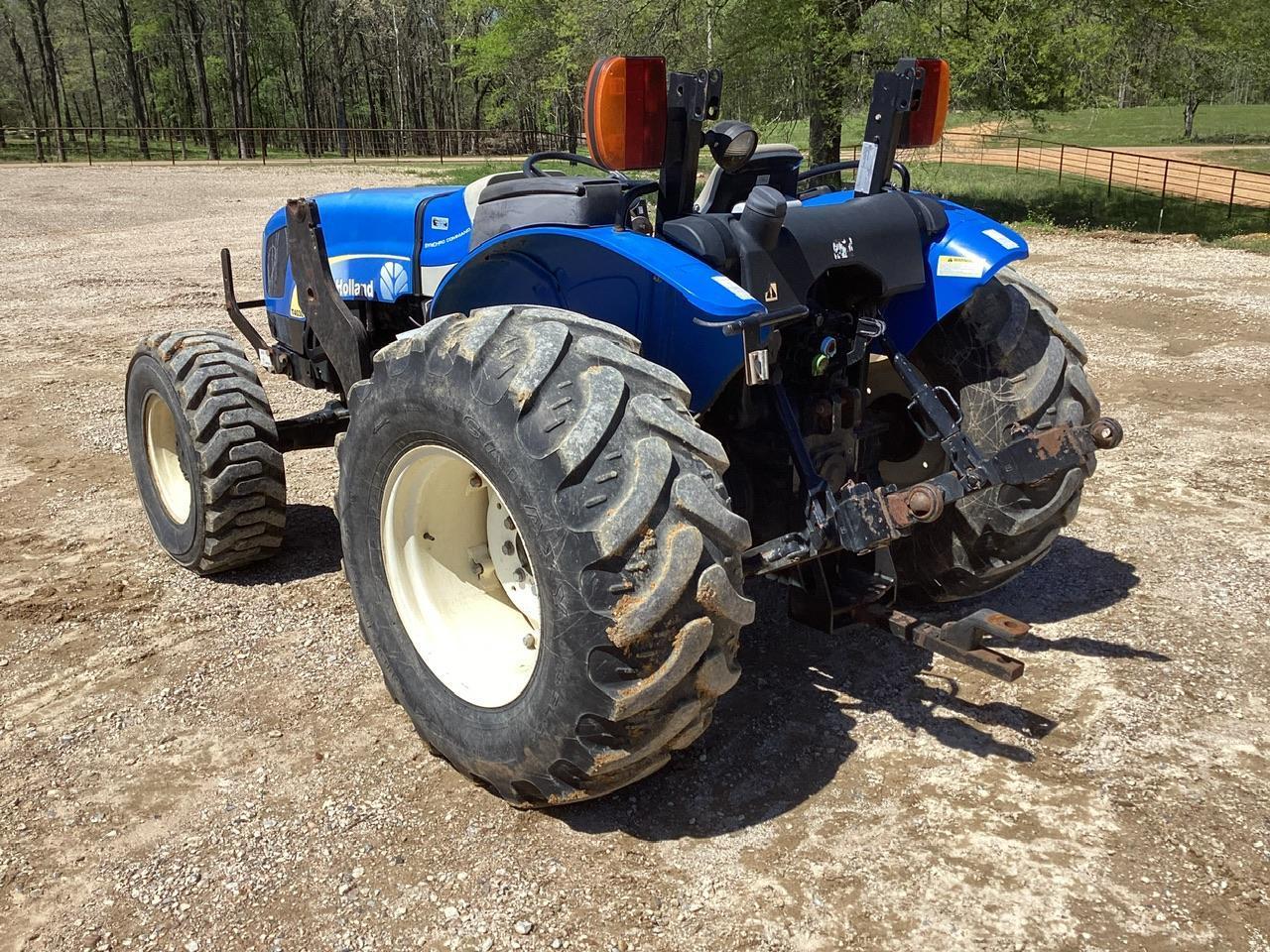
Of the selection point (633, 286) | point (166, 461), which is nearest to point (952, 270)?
point (633, 286)

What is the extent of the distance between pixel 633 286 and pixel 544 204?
1.53 feet

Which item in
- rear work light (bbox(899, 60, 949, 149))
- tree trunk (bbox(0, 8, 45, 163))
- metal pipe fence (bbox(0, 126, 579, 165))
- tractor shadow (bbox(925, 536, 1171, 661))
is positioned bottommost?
tractor shadow (bbox(925, 536, 1171, 661))

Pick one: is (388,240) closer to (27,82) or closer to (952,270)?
(952,270)

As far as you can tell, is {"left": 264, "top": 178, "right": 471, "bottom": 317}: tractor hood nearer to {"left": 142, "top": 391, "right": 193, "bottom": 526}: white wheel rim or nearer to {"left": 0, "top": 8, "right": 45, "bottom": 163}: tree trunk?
{"left": 142, "top": 391, "right": 193, "bottom": 526}: white wheel rim

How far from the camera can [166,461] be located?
16.6ft

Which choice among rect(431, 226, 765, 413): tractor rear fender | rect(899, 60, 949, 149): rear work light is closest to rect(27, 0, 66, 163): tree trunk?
rect(431, 226, 765, 413): tractor rear fender

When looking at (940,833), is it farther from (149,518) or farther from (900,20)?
(900,20)

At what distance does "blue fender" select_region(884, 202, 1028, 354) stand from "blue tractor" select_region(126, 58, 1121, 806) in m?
0.01

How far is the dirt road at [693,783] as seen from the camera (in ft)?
8.68

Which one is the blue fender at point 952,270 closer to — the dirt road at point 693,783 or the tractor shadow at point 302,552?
the dirt road at point 693,783

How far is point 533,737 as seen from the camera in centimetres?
271

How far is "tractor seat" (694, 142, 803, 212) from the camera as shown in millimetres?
3289

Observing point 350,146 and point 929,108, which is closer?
point 929,108

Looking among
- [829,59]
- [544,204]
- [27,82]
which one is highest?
[27,82]
